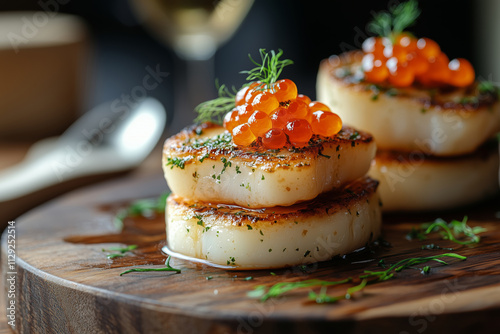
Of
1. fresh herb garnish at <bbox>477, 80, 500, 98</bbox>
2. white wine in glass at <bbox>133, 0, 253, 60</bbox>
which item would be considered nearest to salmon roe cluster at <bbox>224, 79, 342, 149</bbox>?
fresh herb garnish at <bbox>477, 80, 500, 98</bbox>

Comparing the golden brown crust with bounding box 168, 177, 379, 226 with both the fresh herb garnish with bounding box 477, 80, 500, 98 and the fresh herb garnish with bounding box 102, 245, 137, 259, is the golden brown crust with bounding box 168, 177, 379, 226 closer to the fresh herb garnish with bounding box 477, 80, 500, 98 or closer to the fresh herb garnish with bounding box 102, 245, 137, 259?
the fresh herb garnish with bounding box 102, 245, 137, 259

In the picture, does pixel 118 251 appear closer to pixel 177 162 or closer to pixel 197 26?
pixel 177 162

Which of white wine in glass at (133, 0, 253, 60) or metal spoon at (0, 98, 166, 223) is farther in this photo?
white wine in glass at (133, 0, 253, 60)

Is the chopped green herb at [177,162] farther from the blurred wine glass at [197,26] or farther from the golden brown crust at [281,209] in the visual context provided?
the blurred wine glass at [197,26]

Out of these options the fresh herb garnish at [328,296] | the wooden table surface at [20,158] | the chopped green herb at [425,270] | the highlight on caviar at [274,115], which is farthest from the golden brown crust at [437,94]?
the wooden table surface at [20,158]

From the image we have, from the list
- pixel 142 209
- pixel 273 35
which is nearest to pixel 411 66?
pixel 142 209
